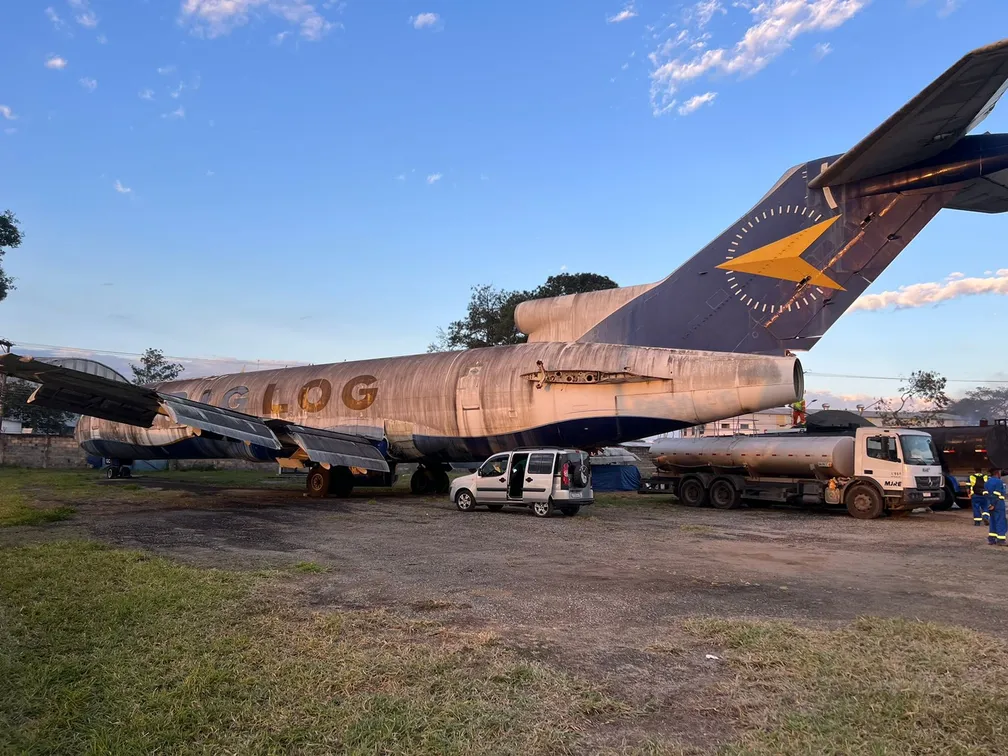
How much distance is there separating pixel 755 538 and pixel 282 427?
13372 millimetres

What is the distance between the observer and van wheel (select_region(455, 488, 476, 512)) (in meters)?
18.7

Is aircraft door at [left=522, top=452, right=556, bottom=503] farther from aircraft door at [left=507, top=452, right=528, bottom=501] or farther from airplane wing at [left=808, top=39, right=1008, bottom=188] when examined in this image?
airplane wing at [left=808, top=39, right=1008, bottom=188]

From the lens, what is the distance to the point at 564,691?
4.87m

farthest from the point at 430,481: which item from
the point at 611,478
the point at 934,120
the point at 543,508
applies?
the point at 934,120

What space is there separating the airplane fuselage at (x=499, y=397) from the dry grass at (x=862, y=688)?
10955mm

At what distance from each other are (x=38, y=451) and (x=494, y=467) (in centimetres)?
4277

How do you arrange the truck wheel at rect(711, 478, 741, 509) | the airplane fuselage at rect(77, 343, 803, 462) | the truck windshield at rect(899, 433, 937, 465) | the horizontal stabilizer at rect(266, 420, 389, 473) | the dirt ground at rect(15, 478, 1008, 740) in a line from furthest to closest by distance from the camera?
the truck wheel at rect(711, 478, 741, 509)
the horizontal stabilizer at rect(266, 420, 389, 473)
the truck windshield at rect(899, 433, 937, 465)
the airplane fuselage at rect(77, 343, 803, 462)
the dirt ground at rect(15, 478, 1008, 740)

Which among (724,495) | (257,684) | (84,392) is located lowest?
(257,684)

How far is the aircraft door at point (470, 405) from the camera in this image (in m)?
21.0

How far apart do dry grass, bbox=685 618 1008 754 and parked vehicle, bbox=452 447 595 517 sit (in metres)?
10.2

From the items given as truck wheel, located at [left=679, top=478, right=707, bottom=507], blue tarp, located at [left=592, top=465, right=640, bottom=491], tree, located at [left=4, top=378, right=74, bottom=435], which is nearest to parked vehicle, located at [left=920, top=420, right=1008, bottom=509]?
truck wheel, located at [left=679, top=478, right=707, bottom=507]

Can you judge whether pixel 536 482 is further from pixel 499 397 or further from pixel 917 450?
pixel 917 450

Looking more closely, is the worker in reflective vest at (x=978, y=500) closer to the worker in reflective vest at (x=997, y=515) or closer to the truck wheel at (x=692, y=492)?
the worker in reflective vest at (x=997, y=515)

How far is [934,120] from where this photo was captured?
1284cm
